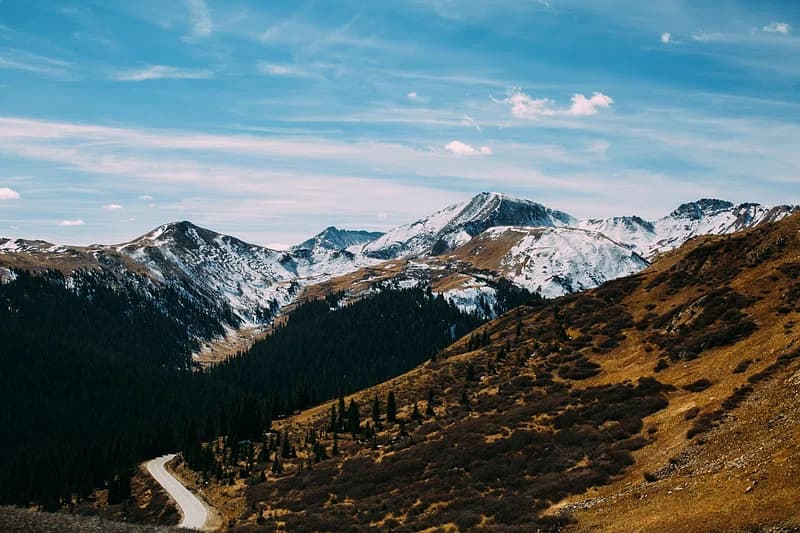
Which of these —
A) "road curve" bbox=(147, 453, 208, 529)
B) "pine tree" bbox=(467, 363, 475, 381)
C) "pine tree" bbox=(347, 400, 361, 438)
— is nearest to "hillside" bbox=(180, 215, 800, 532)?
"pine tree" bbox=(467, 363, 475, 381)

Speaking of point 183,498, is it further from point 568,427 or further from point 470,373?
point 568,427

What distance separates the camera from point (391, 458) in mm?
70125

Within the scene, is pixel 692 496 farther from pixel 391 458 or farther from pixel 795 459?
pixel 391 458

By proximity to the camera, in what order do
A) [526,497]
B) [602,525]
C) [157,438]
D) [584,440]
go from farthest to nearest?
1. [157,438]
2. [584,440]
3. [526,497]
4. [602,525]

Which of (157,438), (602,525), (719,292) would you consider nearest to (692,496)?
(602,525)

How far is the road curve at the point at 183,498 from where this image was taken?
230 feet

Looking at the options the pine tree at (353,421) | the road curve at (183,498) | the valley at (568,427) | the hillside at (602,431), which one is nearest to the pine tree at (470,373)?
the hillside at (602,431)

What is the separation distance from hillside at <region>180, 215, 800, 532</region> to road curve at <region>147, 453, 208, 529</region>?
3929 millimetres

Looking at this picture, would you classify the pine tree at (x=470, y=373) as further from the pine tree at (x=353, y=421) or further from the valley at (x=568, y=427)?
the pine tree at (x=353, y=421)

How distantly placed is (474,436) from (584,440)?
15531 mm

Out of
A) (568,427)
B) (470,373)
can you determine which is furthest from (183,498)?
(568,427)

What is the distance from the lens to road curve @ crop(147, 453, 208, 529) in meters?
70.2

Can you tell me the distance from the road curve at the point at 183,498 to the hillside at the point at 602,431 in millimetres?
3929

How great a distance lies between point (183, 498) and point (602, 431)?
6634 cm
